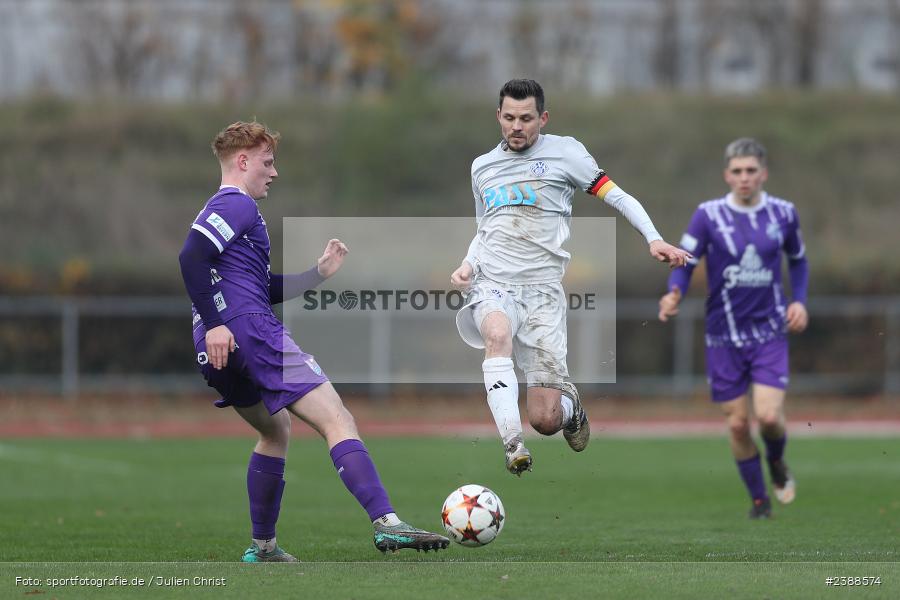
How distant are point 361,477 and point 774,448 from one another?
440 cm

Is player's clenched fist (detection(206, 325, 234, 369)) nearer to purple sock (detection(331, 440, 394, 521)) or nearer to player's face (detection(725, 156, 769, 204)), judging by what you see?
purple sock (detection(331, 440, 394, 521))

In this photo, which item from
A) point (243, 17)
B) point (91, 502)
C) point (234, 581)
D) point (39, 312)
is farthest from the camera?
point (243, 17)

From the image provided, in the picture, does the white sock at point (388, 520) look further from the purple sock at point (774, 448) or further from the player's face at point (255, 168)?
the purple sock at point (774, 448)

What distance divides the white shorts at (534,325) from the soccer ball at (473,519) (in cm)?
116

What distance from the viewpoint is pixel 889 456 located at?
16.2 metres

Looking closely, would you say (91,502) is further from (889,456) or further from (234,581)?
(889,456)

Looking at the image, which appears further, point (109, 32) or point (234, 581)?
point (109, 32)

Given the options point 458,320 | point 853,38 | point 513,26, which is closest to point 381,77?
point 513,26

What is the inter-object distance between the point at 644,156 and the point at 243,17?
11.0 meters

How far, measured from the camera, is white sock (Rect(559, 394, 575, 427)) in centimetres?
770

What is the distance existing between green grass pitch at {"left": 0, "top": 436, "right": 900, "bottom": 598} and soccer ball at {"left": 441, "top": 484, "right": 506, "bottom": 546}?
181 millimetres

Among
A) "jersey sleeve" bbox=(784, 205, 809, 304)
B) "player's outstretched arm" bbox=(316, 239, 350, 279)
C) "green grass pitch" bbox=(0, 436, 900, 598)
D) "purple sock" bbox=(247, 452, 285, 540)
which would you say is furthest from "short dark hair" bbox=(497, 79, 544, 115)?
"jersey sleeve" bbox=(784, 205, 809, 304)

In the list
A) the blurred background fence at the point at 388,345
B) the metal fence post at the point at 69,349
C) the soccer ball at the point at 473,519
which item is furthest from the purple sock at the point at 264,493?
the metal fence post at the point at 69,349

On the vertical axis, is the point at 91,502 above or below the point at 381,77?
below
